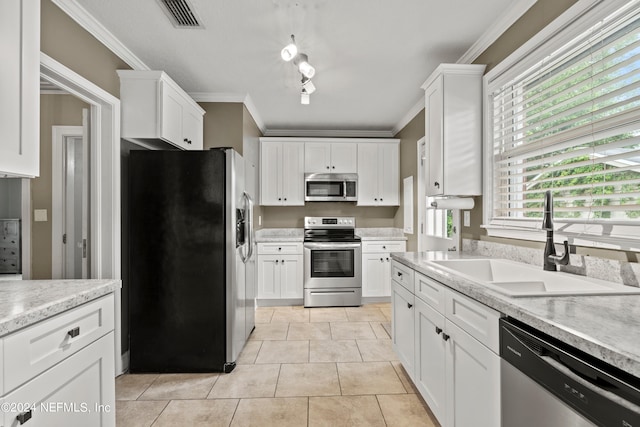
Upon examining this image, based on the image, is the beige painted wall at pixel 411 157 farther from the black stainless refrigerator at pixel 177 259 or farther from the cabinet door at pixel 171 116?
the cabinet door at pixel 171 116

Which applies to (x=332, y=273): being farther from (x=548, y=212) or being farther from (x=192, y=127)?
(x=548, y=212)

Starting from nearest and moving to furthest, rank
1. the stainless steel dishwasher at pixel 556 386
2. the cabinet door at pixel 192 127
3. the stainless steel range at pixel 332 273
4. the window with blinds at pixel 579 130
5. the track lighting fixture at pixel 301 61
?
the stainless steel dishwasher at pixel 556 386 → the window with blinds at pixel 579 130 → the track lighting fixture at pixel 301 61 → the cabinet door at pixel 192 127 → the stainless steel range at pixel 332 273

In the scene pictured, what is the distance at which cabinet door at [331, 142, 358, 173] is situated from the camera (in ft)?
15.2

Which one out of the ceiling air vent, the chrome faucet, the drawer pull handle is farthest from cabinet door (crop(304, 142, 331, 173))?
the drawer pull handle

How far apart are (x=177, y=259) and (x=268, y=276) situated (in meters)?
1.87

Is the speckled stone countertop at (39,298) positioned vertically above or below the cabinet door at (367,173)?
below

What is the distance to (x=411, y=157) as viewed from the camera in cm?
416

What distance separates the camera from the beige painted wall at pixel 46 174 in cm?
238

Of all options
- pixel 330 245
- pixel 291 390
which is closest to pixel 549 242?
pixel 291 390

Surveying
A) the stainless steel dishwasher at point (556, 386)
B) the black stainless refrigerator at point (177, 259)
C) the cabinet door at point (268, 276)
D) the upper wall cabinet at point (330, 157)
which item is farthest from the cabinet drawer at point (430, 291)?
the upper wall cabinet at point (330, 157)

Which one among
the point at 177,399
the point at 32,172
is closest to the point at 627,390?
the point at 32,172

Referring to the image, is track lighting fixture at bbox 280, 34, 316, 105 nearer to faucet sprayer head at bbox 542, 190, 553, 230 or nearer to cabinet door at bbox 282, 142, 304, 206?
faucet sprayer head at bbox 542, 190, 553, 230

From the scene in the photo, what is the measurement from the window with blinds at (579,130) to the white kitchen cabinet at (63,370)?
7.28 feet

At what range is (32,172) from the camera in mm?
1282
